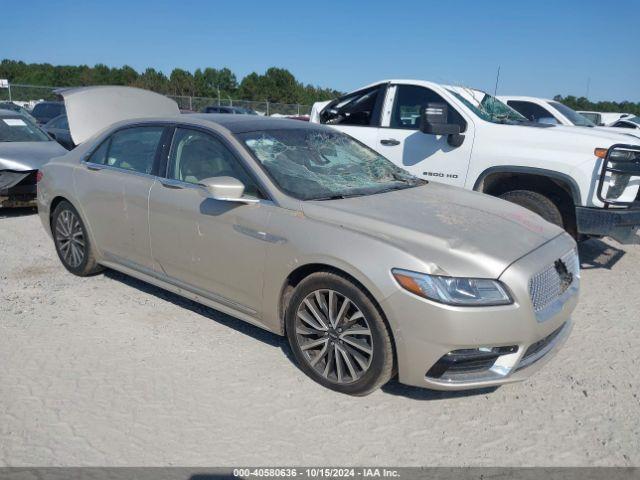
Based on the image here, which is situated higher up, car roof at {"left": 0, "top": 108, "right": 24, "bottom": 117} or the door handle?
car roof at {"left": 0, "top": 108, "right": 24, "bottom": 117}

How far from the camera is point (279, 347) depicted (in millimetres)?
3879

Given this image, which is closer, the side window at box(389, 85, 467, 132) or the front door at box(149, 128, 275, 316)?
the front door at box(149, 128, 275, 316)

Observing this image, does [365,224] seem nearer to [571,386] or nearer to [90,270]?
[571,386]

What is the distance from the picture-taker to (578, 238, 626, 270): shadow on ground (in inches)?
240

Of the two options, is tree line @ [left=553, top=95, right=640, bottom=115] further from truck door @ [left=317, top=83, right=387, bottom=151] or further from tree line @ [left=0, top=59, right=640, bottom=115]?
truck door @ [left=317, top=83, right=387, bottom=151]

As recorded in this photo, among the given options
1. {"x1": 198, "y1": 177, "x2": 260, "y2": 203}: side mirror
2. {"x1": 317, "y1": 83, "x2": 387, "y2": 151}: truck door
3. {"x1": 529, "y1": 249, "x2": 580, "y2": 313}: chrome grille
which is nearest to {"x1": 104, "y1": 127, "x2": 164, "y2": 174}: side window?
{"x1": 198, "y1": 177, "x2": 260, "y2": 203}: side mirror

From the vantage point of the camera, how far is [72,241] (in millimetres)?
5082

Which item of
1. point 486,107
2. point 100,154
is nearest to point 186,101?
→ point 486,107

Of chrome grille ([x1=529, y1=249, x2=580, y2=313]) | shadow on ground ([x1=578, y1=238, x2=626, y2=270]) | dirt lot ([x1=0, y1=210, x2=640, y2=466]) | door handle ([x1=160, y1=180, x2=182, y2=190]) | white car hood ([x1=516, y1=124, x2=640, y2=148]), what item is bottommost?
dirt lot ([x1=0, y1=210, x2=640, y2=466])

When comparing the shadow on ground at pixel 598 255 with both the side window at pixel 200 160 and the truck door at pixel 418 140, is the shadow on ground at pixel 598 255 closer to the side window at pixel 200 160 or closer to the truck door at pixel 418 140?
the truck door at pixel 418 140

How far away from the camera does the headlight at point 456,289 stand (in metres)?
2.83

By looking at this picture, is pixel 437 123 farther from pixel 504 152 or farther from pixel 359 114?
pixel 359 114

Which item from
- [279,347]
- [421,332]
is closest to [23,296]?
[279,347]

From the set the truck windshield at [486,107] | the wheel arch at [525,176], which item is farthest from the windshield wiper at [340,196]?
the truck windshield at [486,107]
